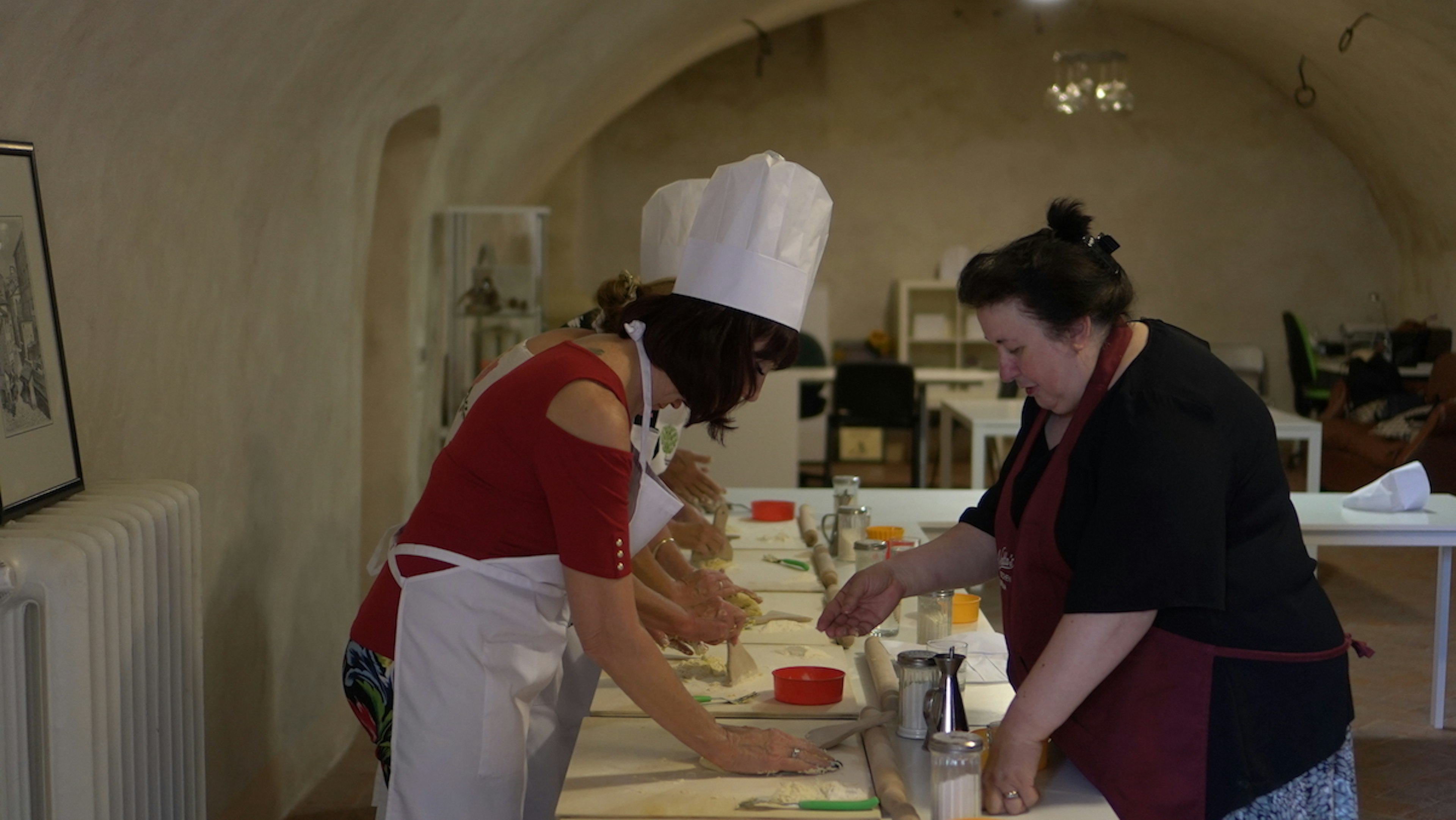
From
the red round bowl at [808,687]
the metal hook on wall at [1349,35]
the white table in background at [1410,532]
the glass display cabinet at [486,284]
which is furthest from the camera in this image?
the metal hook on wall at [1349,35]

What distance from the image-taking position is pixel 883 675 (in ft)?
6.90

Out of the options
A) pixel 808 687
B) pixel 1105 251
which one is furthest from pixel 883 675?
pixel 1105 251

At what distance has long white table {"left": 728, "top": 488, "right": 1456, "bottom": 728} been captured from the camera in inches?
153

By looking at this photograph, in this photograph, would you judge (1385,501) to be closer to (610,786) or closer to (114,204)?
(610,786)

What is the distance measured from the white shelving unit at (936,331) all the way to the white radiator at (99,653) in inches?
337

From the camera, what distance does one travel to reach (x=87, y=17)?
2.10 m

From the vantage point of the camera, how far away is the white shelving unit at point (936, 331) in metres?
10.5

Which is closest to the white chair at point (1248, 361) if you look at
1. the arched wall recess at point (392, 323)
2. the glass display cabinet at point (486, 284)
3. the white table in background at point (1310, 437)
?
the white table in background at point (1310, 437)

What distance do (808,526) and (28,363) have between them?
1.94m

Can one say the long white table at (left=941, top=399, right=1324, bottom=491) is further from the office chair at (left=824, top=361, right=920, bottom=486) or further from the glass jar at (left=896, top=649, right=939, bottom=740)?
the glass jar at (left=896, top=649, right=939, bottom=740)

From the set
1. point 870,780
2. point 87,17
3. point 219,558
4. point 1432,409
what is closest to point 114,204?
point 87,17

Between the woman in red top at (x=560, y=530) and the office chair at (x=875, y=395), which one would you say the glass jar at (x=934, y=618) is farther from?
the office chair at (x=875, y=395)

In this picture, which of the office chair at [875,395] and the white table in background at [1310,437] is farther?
the office chair at [875,395]

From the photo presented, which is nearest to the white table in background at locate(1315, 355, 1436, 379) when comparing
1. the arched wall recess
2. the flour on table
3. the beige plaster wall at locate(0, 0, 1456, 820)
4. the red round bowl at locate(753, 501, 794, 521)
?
the beige plaster wall at locate(0, 0, 1456, 820)
